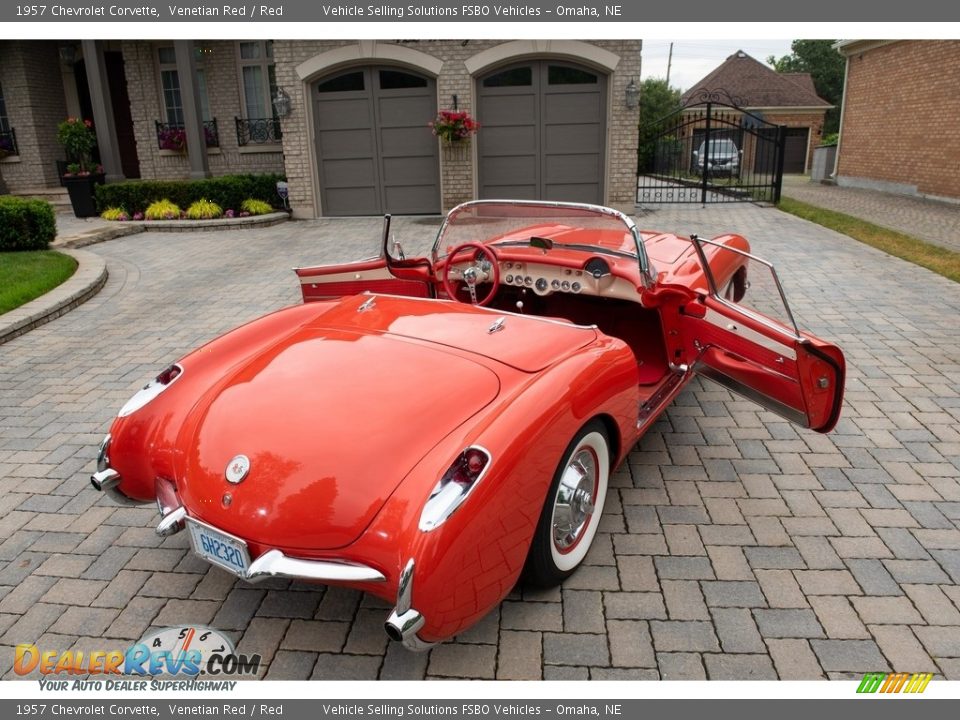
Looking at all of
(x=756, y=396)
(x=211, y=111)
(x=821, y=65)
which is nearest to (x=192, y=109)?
(x=211, y=111)

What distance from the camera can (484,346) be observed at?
2.95 m

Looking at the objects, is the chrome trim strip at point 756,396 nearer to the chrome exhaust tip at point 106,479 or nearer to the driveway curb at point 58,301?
the chrome exhaust tip at point 106,479

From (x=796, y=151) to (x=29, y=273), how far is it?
115 feet

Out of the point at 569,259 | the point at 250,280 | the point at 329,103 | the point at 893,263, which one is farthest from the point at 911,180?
the point at 569,259

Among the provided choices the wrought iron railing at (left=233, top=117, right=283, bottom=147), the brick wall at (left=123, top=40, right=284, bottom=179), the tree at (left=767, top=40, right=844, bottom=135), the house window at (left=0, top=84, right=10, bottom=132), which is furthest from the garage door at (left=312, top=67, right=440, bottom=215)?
the tree at (left=767, top=40, right=844, bottom=135)

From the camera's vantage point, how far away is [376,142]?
14617 mm

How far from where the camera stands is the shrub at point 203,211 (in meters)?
13.7

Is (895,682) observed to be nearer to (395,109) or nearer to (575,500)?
(575,500)

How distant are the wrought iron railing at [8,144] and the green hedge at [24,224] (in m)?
8.08

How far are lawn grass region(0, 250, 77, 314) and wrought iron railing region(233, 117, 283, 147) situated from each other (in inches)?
290

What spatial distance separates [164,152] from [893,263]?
15.3 meters

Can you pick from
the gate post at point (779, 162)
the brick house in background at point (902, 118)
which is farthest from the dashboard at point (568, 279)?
the brick house in background at point (902, 118)

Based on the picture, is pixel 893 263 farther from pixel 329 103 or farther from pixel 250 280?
pixel 329 103

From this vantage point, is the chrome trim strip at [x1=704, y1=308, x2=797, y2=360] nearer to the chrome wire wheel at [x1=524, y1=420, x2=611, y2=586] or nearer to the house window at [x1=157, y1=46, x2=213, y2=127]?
the chrome wire wheel at [x1=524, y1=420, x2=611, y2=586]
